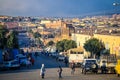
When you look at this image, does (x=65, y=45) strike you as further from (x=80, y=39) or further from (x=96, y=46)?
(x=96, y=46)

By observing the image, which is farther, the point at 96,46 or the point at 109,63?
the point at 96,46

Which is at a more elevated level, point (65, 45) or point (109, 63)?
point (65, 45)

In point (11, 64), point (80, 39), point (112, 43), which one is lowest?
point (11, 64)

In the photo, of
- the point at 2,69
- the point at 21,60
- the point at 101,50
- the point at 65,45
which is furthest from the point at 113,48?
the point at 65,45

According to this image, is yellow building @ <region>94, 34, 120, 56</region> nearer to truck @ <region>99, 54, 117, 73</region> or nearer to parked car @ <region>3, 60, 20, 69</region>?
parked car @ <region>3, 60, 20, 69</region>

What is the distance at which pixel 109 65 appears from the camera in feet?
142

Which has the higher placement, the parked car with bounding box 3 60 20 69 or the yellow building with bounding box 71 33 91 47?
the yellow building with bounding box 71 33 91 47

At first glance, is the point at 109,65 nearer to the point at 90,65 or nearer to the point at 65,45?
the point at 90,65

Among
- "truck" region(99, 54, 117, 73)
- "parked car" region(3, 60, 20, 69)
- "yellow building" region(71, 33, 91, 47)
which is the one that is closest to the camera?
"truck" region(99, 54, 117, 73)

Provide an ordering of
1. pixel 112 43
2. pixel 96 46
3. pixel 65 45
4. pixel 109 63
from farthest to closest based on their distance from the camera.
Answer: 1. pixel 65 45
2. pixel 96 46
3. pixel 112 43
4. pixel 109 63

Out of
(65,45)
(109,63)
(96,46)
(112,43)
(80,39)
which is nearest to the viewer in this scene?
(109,63)

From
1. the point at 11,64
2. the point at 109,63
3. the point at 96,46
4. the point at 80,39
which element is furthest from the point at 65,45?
the point at 109,63

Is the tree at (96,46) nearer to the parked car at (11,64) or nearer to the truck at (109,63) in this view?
the parked car at (11,64)

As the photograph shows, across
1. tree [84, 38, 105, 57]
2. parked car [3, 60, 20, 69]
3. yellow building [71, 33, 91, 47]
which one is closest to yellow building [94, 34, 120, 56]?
tree [84, 38, 105, 57]
